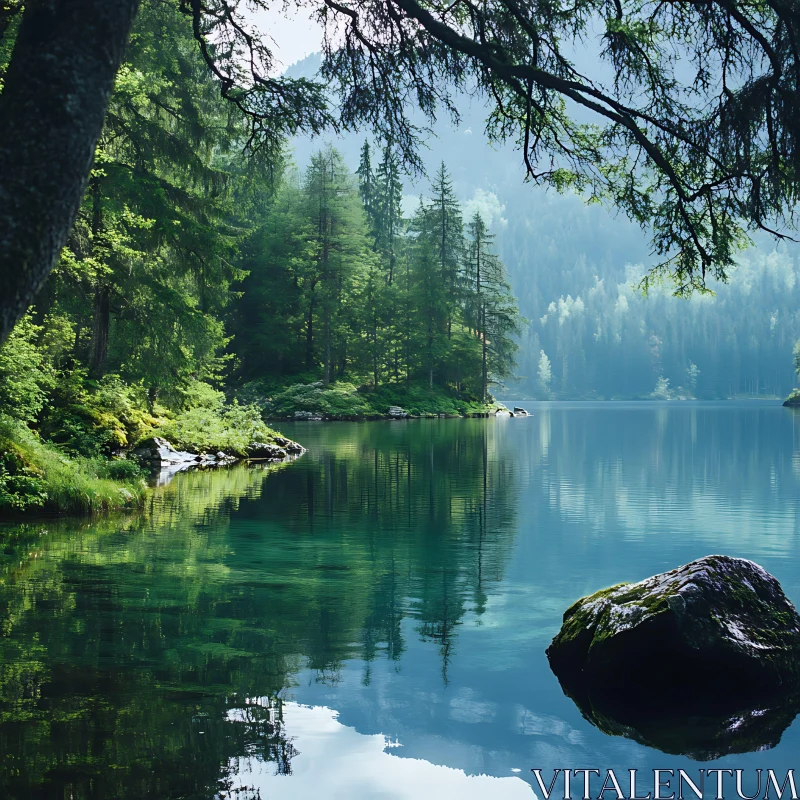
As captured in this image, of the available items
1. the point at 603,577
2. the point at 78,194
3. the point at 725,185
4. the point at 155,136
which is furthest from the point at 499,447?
the point at 78,194

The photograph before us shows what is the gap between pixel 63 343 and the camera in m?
19.3

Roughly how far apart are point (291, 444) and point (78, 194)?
914 inches

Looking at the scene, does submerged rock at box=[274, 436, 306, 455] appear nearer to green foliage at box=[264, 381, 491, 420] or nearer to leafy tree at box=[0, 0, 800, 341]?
leafy tree at box=[0, 0, 800, 341]

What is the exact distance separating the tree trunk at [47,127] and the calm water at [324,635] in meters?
2.73

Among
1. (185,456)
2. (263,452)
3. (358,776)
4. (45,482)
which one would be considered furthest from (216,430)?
(358,776)

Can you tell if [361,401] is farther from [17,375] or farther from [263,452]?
[17,375]

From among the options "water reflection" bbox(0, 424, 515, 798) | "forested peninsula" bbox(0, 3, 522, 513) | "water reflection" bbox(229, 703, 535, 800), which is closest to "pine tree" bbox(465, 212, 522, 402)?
"forested peninsula" bbox(0, 3, 522, 513)

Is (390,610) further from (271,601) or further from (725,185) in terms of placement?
(725,185)

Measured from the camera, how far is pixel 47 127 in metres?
3.57

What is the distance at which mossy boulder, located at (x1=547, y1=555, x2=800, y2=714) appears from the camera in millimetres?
6105

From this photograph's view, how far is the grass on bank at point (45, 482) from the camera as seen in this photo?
41.2ft

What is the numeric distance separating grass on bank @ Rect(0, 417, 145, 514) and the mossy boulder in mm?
9184

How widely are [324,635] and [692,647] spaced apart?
10.3 feet

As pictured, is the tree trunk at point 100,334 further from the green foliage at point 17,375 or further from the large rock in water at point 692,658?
the large rock in water at point 692,658
